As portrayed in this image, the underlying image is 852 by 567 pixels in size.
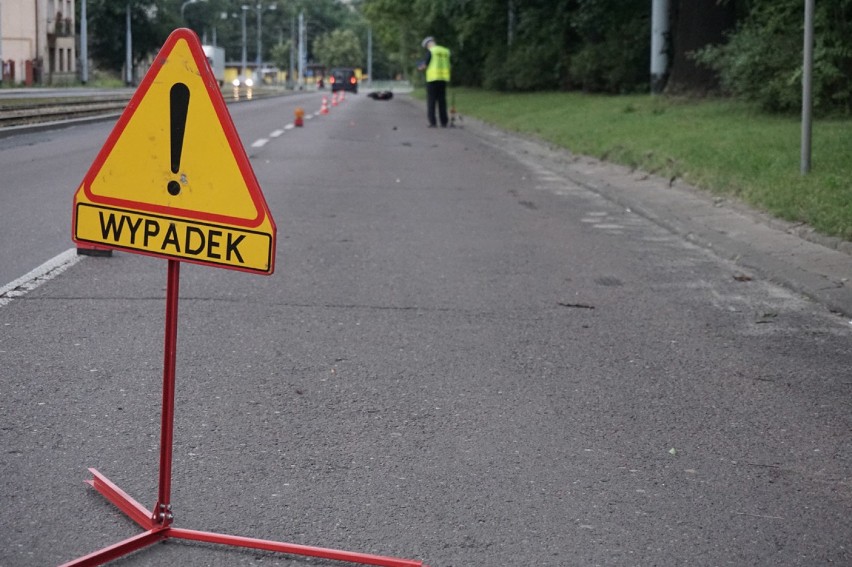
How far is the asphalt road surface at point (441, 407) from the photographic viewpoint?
3.95 metres

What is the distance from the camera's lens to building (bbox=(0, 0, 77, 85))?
34.4 m

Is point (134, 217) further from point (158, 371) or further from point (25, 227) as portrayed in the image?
point (25, 227)

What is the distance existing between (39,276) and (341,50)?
156904mm

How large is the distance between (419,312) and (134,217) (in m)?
3.66

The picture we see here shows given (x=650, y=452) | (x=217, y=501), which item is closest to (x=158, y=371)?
(x=217, y=501)

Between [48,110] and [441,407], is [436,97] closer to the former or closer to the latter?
[48,110]

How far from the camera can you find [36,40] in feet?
134

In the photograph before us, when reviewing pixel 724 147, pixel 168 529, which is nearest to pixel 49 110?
pixel 724 147

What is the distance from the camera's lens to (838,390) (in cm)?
579

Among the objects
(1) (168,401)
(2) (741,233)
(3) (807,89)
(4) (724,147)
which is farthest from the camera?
(4) (724,147)

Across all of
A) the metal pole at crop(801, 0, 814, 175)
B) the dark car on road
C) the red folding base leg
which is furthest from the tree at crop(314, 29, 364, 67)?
the red folding base leg

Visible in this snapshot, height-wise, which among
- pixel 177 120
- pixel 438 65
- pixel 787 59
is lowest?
pixel 177 120

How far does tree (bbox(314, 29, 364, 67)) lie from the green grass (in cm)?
13474

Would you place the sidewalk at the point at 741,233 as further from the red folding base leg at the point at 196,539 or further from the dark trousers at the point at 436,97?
the dark trousers at the point at 436,97
